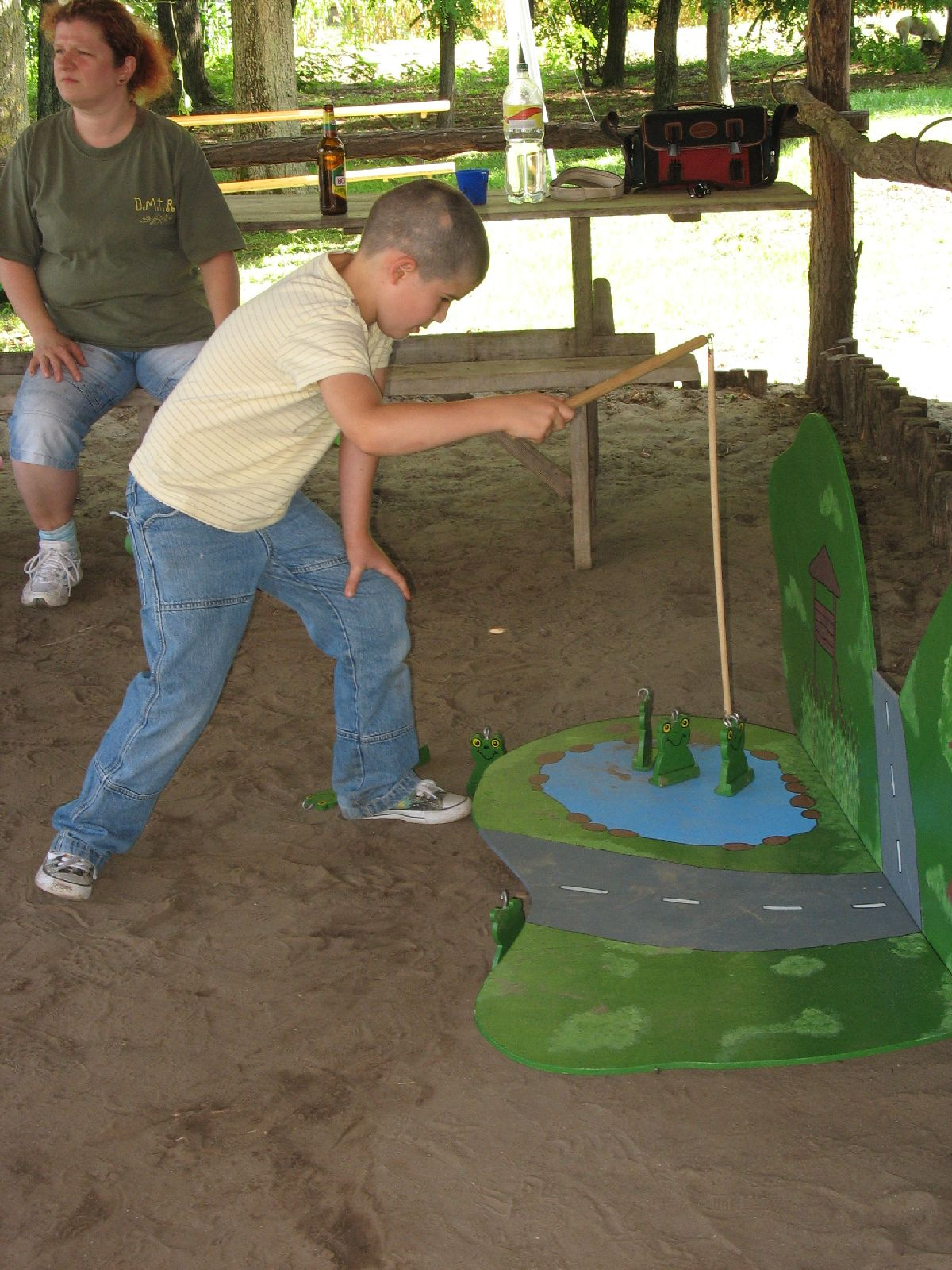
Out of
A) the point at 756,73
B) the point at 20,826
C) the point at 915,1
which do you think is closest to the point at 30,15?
the point at 756,73

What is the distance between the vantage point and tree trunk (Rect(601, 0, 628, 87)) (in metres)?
22.6

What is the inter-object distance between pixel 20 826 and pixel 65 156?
2.13 m

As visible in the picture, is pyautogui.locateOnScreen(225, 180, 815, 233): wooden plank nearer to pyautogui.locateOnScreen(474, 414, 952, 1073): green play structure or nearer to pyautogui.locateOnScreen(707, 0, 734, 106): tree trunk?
pyautogui.locateOnScreen(474, 414, 952, 1073): green play structure

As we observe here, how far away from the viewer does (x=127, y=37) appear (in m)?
3.97

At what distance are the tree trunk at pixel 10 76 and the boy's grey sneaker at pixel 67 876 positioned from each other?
6.24 m

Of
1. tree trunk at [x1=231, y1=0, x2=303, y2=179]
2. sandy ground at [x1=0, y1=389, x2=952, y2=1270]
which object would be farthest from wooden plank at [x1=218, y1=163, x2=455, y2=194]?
sandy ground at [x1=0, y1=389, x2=952, y2=1270]

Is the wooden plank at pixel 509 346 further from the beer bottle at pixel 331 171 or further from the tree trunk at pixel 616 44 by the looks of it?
the tree trunk at pixel 616 44

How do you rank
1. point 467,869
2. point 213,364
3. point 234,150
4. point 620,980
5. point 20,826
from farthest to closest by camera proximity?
point 234,150 → point 20,826 → point 467,869 → point 213,364 → point 620,980

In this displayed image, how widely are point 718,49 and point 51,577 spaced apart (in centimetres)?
1200

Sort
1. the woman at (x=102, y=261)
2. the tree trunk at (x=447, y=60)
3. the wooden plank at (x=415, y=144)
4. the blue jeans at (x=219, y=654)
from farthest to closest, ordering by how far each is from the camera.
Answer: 1. the tree trunk at (x=447, y=60)
2. the wooden plank at (x=415, y=144)
3. the woman at (x=102, y=261)
4. the blue jeans at (x=219, y=654)

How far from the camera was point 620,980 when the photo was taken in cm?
243

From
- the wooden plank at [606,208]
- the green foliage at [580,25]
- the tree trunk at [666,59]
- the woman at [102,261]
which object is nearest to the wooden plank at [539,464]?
the wooden plank at [606,208]

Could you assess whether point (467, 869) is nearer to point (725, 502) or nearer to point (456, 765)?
point (456, 765)

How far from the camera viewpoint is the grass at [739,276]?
743cm
